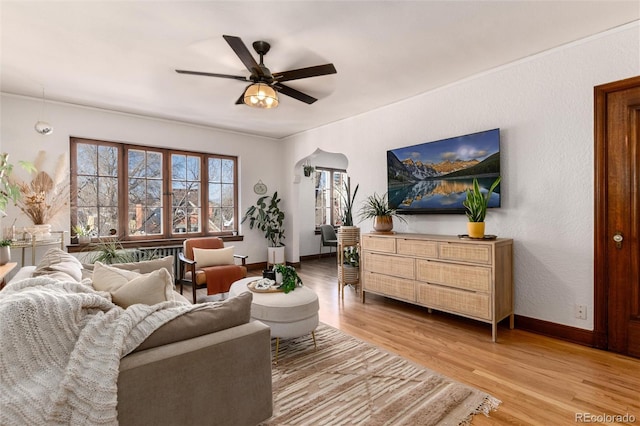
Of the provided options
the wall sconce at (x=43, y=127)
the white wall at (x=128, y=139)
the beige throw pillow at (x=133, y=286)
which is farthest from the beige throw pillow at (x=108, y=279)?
the white wall at (x=128, y=139)

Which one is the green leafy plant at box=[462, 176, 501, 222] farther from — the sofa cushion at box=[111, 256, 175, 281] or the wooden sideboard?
the sofa cushion at box=[111, 256, 175, 281]

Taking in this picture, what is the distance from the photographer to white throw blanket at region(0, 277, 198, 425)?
3.58 ft

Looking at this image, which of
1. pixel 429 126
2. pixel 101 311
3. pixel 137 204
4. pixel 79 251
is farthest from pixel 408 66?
pixel 79 251

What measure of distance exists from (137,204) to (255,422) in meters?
4.44

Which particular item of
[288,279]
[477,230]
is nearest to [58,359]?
[288,279]

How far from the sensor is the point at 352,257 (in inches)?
178

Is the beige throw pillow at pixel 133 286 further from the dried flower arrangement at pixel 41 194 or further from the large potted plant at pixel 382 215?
the dried flower arrangement at pixel 41 194

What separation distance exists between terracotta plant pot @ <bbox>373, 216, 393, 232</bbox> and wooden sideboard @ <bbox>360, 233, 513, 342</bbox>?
0.14 meters

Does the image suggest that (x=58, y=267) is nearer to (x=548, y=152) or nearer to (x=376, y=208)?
(x=376, y=208)

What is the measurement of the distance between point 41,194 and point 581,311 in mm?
6110

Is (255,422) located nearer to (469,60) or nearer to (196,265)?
(196,265)

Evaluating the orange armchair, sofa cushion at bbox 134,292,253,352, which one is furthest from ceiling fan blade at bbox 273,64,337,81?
the orange armchair

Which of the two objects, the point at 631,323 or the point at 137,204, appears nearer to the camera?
the point at 631,323

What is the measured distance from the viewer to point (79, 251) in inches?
171
